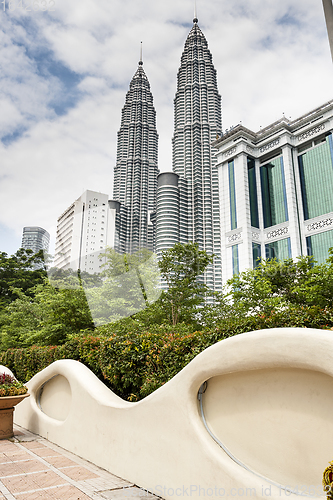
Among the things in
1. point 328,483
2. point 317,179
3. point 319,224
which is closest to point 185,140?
point 317,179

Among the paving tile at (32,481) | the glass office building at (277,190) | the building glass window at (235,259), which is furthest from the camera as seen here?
the building glass window at (235,259)

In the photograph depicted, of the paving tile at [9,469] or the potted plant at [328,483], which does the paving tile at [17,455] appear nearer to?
the paving tile at [9,469]

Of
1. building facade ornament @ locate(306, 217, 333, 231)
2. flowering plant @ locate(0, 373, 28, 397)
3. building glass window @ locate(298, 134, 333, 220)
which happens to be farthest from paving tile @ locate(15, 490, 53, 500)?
building glass window @ locate(298, 134, 333, 220)

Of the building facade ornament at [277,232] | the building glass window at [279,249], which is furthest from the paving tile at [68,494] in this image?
the building facade ornament at [277,232]

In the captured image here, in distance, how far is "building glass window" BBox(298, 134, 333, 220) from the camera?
3959 centimetres

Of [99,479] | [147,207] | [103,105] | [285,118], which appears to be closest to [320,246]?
[285,118]

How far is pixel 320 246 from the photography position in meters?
40.2

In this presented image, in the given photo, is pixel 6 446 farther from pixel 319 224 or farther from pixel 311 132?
pixel 311 132

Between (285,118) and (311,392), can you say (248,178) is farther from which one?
(311,392)

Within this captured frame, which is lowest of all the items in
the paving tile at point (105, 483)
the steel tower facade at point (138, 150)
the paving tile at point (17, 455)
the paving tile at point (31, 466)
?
the paving tile at point (17, 455)

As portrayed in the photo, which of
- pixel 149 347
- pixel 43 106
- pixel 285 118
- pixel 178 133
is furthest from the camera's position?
pixel 178 133

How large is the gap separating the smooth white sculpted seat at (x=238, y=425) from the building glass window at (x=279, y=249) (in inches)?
1535

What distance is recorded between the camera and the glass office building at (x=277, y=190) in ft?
132

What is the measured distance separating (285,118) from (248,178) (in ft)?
31.2
